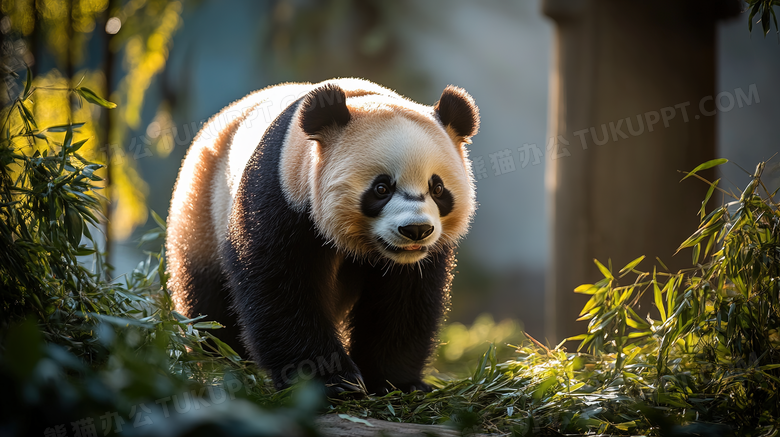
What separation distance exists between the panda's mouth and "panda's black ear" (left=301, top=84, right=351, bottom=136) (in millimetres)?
475

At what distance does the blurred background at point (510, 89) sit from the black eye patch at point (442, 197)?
36.4 inches

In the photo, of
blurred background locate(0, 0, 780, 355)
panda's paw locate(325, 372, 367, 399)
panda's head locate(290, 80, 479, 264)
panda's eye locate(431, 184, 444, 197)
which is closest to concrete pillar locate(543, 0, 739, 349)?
blurred background locate(0, 0, 780, 355)

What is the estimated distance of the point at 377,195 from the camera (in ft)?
6.61

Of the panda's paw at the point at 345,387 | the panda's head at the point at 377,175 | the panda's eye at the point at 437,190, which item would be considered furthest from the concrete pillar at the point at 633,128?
the panda's paw at the point at 345,387


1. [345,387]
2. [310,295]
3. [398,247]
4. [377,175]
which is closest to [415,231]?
[398,247]

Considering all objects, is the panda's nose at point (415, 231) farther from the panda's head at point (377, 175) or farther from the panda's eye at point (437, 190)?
the panda's eye at point (437, 190)

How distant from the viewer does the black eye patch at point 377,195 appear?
2.00 m

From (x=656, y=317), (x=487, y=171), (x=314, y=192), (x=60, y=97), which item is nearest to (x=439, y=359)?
(x=656, y=317)

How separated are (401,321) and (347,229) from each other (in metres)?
0.49

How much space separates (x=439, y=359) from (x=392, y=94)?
8.81 ft

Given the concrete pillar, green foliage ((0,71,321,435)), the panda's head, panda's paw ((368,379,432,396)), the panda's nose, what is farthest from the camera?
the concrete pillar

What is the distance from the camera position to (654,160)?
11.2 feet

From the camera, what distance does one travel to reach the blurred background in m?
3.39

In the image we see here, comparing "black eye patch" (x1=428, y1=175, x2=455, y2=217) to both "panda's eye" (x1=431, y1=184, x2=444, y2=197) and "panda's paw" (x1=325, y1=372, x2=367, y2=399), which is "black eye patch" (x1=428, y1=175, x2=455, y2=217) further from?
"panda's paw" (x1=325, y1=372, x2=367, y2=399)
